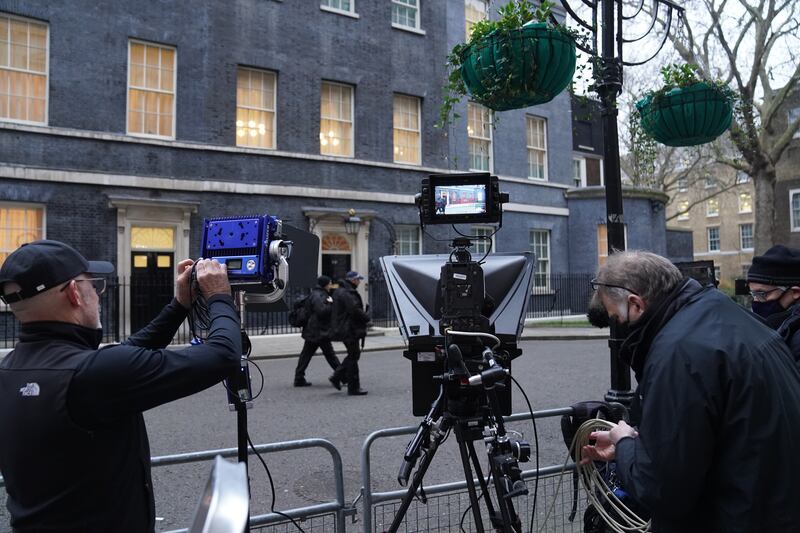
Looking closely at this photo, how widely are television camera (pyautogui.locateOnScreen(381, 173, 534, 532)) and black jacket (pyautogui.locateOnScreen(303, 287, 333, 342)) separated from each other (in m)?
6.12

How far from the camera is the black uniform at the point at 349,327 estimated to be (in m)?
9.41

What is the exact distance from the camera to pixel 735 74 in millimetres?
20938

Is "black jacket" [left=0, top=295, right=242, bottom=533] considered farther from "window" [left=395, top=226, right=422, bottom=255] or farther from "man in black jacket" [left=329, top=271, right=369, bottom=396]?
"window" [left=395, top=226, right=422, bottom=255]

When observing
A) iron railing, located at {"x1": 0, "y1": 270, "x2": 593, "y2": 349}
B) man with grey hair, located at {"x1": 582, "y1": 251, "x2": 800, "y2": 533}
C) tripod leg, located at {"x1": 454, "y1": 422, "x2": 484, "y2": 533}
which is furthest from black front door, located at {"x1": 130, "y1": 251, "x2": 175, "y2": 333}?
man with grey hair, located at {"x1": 582, "y1": 251, "x2": 800, "y2": 533}

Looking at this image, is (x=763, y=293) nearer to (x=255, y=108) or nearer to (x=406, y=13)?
(x=255, y=108)

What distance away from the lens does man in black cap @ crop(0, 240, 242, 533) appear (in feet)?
6.16

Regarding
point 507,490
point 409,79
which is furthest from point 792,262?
point 409,79

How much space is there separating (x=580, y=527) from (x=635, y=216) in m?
22.8

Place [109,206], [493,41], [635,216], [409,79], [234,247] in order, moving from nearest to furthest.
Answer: [234,247] < [493,41] < [109,206] < [409,79] < [635,216]

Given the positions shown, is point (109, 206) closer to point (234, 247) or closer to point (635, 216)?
point (234, 247)

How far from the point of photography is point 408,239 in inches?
819

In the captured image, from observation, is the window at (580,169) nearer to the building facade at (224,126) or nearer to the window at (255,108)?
the building facade at (224,126)

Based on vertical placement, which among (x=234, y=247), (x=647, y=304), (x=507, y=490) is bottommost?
(x=507, y=490)

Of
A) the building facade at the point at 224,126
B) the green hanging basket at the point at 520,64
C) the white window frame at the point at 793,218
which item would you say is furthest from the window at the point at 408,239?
the white window frame at the point at 793,218
